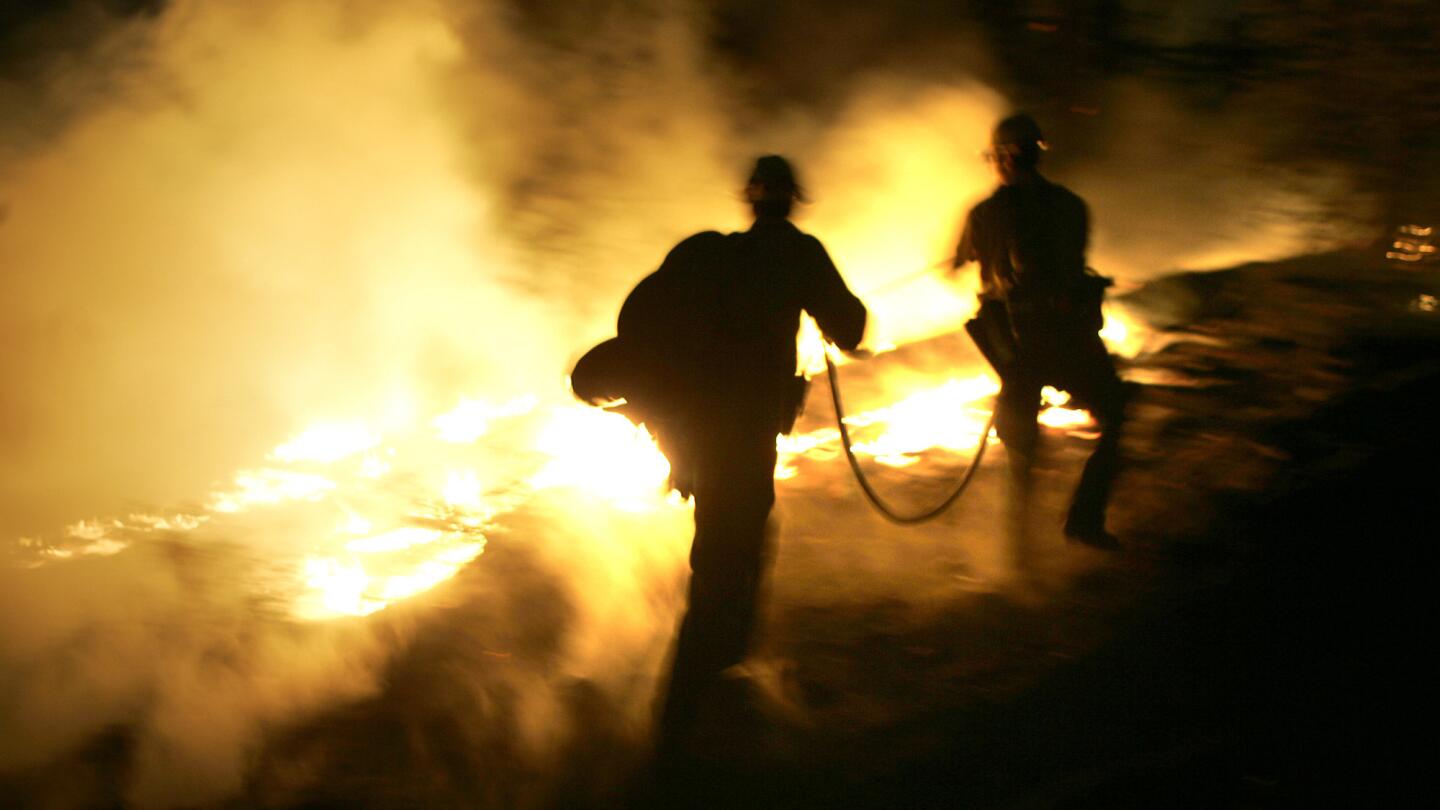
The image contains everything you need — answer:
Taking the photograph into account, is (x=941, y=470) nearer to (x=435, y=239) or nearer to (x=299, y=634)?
(x=299, y=634)

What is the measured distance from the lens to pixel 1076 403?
543 centimetres

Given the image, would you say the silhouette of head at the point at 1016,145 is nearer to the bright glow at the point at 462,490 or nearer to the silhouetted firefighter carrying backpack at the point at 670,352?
the silhouetted firefighter carrying backpack at the point at 670,352

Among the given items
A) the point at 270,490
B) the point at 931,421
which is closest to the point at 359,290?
the point at 270,490

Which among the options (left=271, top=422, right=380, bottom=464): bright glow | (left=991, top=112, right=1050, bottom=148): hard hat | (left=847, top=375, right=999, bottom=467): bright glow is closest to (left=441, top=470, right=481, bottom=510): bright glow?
(left=271, top=422, right=380, bottom=464): bright glow

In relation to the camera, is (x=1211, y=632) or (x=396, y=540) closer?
(x=1211, y=632)

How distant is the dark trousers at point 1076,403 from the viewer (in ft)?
17.6

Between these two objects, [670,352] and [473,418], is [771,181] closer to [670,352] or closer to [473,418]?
[670,352]

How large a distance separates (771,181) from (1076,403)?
1801 millimetres

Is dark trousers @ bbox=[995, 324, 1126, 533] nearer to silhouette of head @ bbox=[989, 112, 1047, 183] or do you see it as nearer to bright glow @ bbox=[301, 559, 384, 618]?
silhouette of head @ bbox=[989, 112, 1047, 183]

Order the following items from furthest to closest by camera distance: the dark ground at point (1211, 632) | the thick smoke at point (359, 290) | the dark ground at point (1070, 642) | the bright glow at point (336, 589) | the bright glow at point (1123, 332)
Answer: the bright glow at point (1123, 332) → the bright glow at point (336, 589) → the thick smoke at point (359, 290) → the dark ground at point (1070, 642) → the dark ground at point (1211, 632)

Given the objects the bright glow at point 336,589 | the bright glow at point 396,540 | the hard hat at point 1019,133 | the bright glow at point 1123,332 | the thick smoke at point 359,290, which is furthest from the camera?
the bright glow at point 396,540

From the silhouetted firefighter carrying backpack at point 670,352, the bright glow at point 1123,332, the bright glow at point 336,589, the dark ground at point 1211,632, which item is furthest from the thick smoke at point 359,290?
the silhouetted firefighter carrying backpack at point 670,352

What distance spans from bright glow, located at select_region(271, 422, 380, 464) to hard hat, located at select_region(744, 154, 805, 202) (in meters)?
6.66

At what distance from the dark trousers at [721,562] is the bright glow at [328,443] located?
643 centimetres
